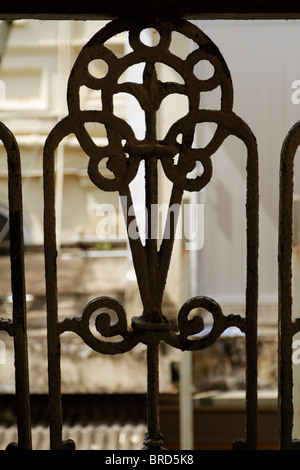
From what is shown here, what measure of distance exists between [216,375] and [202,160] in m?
2.42

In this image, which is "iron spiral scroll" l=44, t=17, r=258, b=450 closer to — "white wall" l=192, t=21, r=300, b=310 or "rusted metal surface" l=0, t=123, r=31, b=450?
"rusted metal surface" l=0, t=123, r=31, b=450

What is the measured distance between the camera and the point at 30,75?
20.1ft

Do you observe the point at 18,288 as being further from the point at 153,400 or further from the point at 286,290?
the point at 286,290

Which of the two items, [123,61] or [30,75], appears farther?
[30,75]

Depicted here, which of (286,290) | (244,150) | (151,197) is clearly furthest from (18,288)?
(244,150)

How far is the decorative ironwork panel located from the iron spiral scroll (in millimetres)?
36

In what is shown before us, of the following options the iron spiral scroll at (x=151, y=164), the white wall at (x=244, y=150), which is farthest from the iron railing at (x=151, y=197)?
the white wall at (x=244, y=150)

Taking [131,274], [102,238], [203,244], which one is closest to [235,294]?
[203,244]

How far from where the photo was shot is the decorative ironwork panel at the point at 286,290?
62 centimetres

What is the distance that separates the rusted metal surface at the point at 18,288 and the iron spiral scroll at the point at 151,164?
37 millimetres

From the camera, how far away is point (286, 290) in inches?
24.7

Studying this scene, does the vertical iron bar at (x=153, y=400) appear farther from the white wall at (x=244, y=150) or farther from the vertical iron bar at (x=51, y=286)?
the white wall at (x=244, y=150)

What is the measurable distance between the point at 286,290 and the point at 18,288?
34 centimetres
